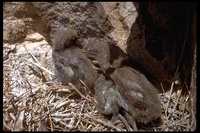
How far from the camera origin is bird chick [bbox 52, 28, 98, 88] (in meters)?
2.47

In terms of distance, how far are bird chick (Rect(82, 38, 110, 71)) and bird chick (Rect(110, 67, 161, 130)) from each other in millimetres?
105

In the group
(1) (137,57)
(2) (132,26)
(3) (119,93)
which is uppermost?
(2) (132,26)

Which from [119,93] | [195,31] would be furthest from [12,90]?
[195,31]

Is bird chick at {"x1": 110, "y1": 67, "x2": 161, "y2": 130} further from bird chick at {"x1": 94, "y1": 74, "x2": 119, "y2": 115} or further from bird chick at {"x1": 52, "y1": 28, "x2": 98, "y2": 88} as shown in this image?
bird chick at {"x1": 52, "y1": 28, "x2": 98, "y2": 88}

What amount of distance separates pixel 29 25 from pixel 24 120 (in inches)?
26.5

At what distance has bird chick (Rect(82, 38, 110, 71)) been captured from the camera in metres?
2.45

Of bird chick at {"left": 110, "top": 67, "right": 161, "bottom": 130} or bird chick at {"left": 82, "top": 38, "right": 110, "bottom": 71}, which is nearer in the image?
bird chick at {"left": 110, "top": 67, "right": 161, "bottom": 130}

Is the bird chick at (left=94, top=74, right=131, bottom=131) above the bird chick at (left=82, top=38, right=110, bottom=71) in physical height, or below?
below

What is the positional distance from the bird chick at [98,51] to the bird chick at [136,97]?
4.1 inches

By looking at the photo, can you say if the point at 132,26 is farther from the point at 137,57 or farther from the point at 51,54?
the point at 51,54

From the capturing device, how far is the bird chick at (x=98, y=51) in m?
2.45

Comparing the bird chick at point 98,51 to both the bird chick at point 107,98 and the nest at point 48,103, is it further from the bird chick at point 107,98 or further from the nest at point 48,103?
the nest at point 48,103

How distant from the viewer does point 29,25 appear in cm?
261

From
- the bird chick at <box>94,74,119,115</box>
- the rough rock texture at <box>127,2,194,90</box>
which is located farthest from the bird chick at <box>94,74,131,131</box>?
the rough rock texture at <box>127,2,194,90</box>
